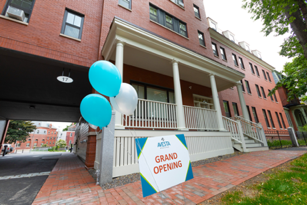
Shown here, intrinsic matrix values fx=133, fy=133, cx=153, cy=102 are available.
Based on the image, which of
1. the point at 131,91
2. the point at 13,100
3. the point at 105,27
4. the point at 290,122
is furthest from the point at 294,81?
the point at 13,100

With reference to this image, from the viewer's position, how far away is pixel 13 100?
32.5ft

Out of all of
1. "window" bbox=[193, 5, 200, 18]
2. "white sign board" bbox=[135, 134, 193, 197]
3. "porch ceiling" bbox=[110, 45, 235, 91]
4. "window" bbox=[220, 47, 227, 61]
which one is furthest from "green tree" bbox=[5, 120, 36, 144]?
"window" bbox=[220, 47, 227, 61]

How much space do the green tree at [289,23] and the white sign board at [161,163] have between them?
5788 mm

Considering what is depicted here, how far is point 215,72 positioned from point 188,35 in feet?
12.9

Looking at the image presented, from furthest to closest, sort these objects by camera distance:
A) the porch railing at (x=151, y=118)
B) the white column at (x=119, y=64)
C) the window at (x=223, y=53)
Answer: the window at (x=223, y=53), the porch railing at (x=151, y=118), the white column at (x=119, y=64)

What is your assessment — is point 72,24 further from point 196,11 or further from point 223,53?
point 223,53

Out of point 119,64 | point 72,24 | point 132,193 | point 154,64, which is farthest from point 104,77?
point 72,24

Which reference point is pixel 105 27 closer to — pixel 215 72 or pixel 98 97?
pixel 98 97

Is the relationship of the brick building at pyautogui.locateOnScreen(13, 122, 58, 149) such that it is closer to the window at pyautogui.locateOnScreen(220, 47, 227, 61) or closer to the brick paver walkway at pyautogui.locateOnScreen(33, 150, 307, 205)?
the brick paver walkway at pyautogui.locateOnScreen(33, 150, 307, 205)

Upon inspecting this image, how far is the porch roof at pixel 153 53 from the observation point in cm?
514

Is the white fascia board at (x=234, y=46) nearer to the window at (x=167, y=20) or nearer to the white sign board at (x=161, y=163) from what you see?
the window at (x=167, y=20)

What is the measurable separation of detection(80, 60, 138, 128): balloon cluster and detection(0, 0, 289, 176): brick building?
145cm

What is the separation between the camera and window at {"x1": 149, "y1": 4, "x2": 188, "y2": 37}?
8.81 metres

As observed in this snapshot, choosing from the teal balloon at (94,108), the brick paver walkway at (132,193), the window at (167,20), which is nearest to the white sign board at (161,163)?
the brick paver walkway at (132,193)
